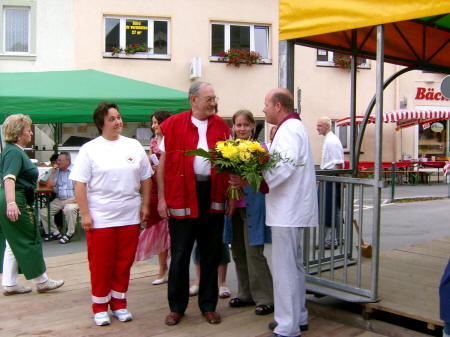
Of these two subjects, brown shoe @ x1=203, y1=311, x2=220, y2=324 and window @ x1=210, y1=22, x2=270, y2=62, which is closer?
brown shoe @ x1=203, y1=311, x2=220, y2=324

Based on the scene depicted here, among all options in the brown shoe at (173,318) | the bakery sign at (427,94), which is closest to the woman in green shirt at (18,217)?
the brown shoe at (173,318)

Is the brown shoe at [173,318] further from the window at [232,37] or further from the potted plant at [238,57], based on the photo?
the window at [232,37]

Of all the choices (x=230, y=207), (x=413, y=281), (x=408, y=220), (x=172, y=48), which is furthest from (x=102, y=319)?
(x=172, y=48)

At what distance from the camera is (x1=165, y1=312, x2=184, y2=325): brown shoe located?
13.2ft

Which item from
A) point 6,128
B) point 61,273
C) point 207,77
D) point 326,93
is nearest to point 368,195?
point 326,93

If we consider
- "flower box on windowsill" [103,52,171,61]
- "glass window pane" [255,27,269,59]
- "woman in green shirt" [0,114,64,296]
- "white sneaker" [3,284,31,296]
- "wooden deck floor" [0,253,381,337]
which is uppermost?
"glass window pane" [255,27,269,59]

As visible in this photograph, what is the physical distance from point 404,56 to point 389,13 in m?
2.75

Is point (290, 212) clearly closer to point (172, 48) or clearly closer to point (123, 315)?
point (123, 315)

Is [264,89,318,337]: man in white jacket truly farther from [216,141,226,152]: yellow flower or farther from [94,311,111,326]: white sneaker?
[94,311,111,326]: white sneaker

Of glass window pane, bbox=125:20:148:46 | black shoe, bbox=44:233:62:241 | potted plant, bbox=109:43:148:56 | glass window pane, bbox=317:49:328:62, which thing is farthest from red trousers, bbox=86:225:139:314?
glass window pane, bbox=317:49:328:62

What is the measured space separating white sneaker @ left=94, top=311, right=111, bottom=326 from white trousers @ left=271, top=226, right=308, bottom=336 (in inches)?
54.8

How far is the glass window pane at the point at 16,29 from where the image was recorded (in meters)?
15.2

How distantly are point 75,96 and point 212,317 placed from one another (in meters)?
5.06

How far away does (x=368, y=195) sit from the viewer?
1458 centimetres
